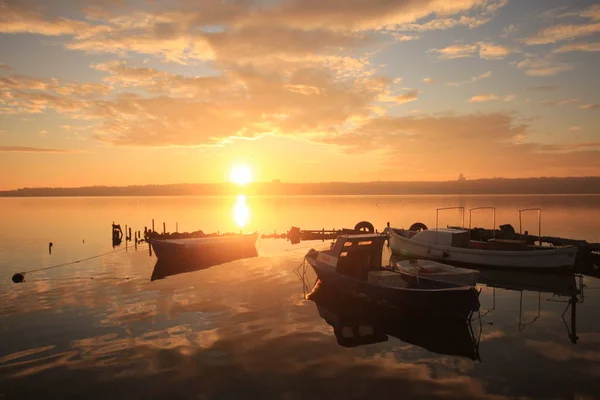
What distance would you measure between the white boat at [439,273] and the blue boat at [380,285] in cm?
55

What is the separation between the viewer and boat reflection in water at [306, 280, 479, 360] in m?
17.7

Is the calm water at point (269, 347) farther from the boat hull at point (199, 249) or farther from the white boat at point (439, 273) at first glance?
the boat hull at point (199, 249)

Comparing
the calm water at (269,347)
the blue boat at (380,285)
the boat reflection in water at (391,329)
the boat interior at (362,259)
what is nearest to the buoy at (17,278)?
the calm water at (269,347)

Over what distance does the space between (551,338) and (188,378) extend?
16635 mm

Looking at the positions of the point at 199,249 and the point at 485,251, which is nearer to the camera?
the point at 485,251

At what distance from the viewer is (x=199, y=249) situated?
44.3m

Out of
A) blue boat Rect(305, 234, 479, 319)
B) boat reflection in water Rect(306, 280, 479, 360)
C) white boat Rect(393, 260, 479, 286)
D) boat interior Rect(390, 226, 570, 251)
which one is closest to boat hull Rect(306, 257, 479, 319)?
blue boat Rect(305, 234, 479, 319)

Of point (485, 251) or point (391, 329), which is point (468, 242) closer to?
point (485, 251)

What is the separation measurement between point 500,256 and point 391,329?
2063 cm

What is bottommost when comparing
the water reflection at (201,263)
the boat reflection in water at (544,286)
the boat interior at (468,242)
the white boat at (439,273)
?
the water reflection at (201,263)

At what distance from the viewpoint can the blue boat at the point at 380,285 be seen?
1988 cm

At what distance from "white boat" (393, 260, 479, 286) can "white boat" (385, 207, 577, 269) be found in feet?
42.2

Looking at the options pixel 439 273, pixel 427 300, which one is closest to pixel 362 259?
pixel 439 273

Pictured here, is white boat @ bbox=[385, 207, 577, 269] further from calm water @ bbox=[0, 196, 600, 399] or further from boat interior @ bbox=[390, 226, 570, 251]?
calm water @ bbox=[0, 196, 600, 399]
